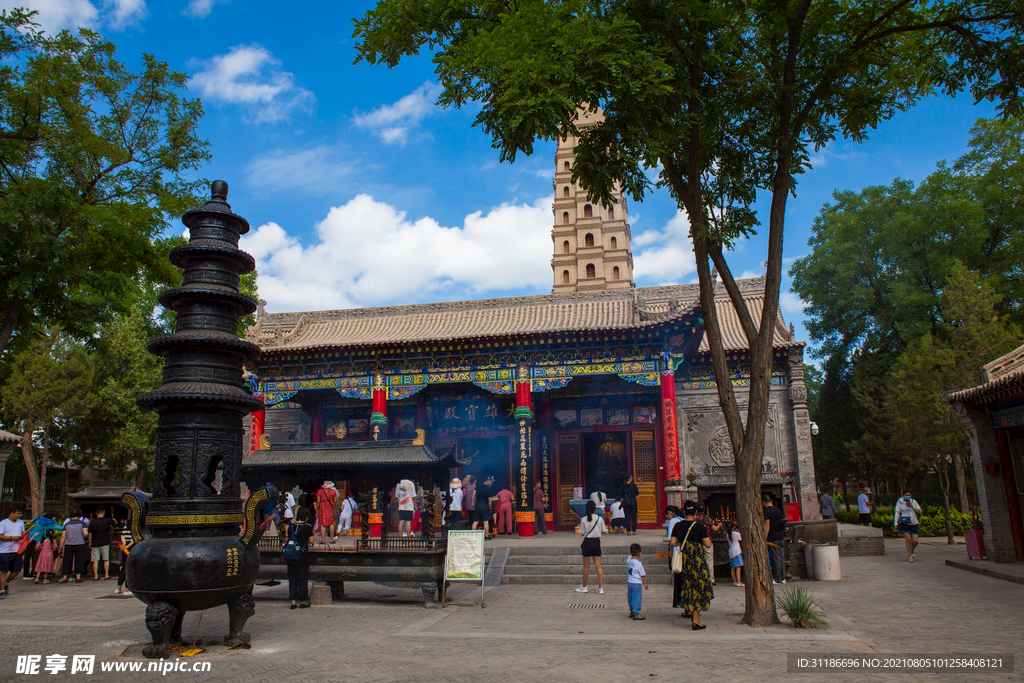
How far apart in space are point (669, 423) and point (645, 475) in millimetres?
2482

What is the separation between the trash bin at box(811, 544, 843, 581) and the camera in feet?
36.3

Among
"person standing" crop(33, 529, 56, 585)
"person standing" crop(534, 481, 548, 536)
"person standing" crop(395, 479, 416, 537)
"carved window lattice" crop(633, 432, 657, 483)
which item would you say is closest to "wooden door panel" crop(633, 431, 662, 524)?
"carved window lattice" crop(633, 432, 657, 483)

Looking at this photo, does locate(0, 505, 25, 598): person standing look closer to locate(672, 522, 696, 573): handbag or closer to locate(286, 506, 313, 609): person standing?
locate(286, 506, 313, 609): person standing

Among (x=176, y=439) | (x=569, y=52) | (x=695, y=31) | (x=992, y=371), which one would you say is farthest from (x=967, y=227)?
(x=176, y=439)

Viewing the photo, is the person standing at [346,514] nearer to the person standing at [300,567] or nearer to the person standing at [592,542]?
the person standing at [300,567]

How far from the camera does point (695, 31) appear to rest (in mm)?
7445

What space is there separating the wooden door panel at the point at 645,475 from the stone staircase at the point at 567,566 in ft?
18.6

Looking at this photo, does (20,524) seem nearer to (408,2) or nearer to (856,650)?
(408,2)

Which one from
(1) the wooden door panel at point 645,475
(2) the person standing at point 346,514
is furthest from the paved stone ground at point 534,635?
(1) the wooden door panel at point 645,475

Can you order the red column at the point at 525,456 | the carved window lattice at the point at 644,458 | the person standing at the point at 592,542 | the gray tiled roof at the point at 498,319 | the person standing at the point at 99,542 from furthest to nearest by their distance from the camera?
the carved window lattice at the point at 644,458 < the gray tiled roof at the point at 498,319 < the red column at the point at 525,456 < the person standing at the point at 99,542 < the person standing at the point at 592,542

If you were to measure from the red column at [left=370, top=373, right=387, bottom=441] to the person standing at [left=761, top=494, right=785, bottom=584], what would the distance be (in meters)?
11.0

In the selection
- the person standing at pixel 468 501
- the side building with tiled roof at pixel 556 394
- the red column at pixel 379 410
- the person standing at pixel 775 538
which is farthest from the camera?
the red column at pixel 379 410

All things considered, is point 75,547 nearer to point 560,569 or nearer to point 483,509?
point 483,509

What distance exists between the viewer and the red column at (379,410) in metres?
18.3
